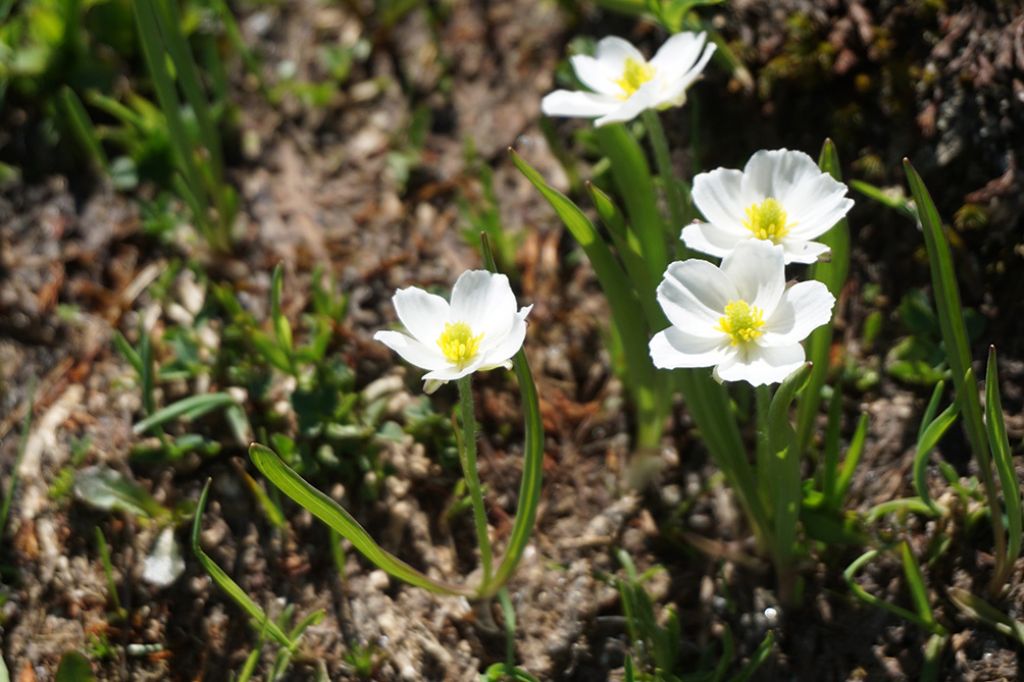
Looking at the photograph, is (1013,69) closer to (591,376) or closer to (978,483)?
(978,483)

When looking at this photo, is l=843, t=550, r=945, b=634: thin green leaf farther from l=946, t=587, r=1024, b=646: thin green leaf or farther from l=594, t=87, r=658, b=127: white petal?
l=594, t=87, r=658, b=127: white petal

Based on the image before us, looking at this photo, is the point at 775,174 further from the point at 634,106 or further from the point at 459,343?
the point at 459,343

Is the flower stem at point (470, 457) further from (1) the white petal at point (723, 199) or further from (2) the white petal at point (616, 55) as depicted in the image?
(2) the white petal at point (616, 55)

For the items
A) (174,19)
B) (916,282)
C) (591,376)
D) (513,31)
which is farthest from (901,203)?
(174,19)

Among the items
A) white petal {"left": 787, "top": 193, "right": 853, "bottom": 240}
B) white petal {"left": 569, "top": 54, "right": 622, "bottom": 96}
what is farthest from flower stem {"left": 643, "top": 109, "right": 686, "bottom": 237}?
white petal {"left": 787, "top": 193, "right": 853, "bottom": 240}

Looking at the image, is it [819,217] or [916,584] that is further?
[916,584]

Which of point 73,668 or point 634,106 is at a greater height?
point 634,106

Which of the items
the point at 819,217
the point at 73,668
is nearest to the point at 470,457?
the point at 819,217
